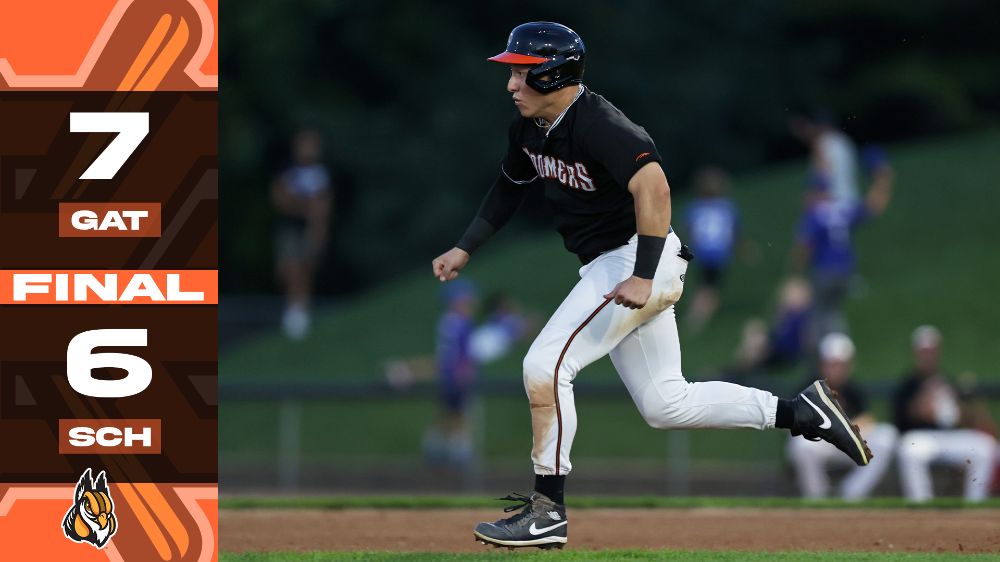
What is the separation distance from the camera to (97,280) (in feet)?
22.3

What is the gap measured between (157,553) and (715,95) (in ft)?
79.8

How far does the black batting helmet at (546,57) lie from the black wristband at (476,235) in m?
1.00

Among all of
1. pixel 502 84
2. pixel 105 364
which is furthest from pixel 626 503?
pixel 502 84

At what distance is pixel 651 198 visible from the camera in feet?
23.0

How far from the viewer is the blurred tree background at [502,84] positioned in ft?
98.8

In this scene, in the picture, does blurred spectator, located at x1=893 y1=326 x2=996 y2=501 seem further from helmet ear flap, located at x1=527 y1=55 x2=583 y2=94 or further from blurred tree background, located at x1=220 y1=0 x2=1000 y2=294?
blurred tree background, located at x1=220 y1=0 x2=1000 y2=294

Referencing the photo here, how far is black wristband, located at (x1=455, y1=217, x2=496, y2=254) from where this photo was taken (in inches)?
315

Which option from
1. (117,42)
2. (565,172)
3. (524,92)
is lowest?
(565,172)

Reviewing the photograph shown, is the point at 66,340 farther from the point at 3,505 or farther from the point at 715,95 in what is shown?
the point at 715,95

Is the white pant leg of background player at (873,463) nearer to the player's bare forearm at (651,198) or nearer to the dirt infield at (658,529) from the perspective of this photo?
the dirt infield at (658,529)

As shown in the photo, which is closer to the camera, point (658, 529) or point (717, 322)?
point (658, 529)

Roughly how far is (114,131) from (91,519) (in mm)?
1622

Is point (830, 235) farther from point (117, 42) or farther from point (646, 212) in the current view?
point (117, 42)

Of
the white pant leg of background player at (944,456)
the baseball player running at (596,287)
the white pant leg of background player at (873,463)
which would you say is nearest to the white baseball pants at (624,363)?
the baseball player running at (596,287)
